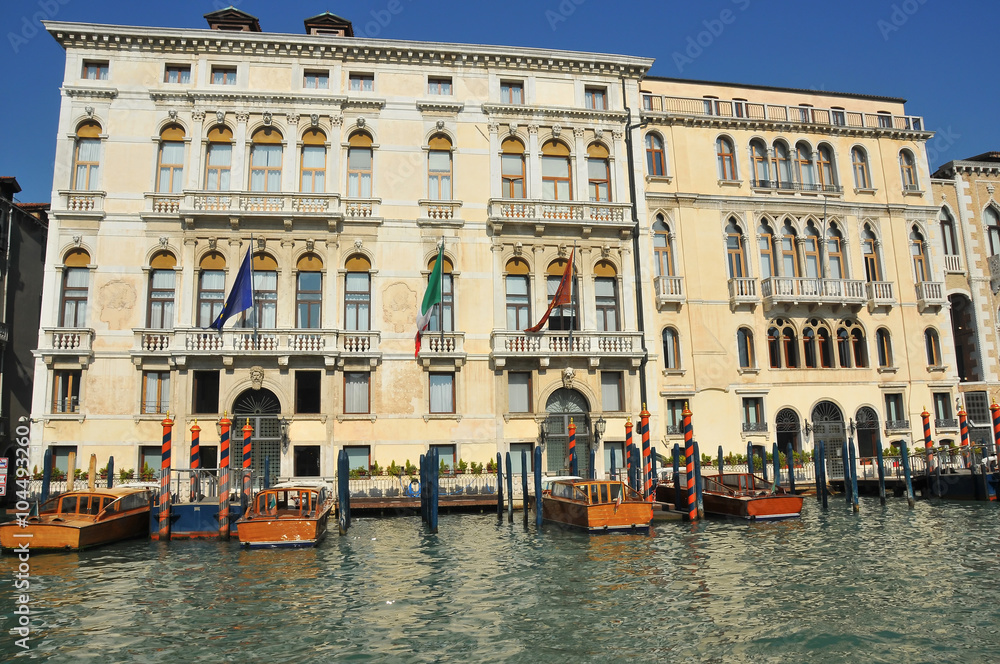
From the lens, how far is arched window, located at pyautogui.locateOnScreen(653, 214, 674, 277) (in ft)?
102

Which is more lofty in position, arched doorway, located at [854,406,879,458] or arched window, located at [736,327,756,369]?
arched window, located at [736,327,756,369]

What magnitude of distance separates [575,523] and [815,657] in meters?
11.1

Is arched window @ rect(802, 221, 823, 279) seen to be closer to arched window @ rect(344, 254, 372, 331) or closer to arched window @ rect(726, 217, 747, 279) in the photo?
arched window @ rect(726, 217, 747, 279)

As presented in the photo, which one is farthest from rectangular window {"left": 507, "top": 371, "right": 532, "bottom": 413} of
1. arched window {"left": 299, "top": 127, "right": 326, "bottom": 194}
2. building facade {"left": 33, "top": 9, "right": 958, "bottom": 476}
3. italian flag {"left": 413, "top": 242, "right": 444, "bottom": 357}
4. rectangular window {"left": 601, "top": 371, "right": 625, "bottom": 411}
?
arched window {"left": 299, "top": 127, "right": 326, "bottom": 194}

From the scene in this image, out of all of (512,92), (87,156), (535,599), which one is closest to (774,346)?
(512,92)

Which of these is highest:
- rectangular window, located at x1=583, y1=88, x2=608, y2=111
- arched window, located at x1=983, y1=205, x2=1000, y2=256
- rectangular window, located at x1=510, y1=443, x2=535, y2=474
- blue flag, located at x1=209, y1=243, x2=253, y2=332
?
rectangular window, located at x1=583, y1=88, x2=608, y2=111

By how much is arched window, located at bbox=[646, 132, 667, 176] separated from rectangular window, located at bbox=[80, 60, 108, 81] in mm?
21110

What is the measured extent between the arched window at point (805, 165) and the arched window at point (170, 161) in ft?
82.5

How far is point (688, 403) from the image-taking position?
29.5 m

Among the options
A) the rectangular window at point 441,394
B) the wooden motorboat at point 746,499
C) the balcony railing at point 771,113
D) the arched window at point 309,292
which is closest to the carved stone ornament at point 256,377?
the arched window at point 309,292

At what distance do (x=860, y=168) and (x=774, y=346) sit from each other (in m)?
9.32

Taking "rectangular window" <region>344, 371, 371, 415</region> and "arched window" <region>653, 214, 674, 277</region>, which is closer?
"rectangular window" <region>344, 371, 371, 415</region>

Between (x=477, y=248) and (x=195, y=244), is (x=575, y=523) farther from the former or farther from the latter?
(x=195, y=244)

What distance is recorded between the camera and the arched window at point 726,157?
32.1 m
